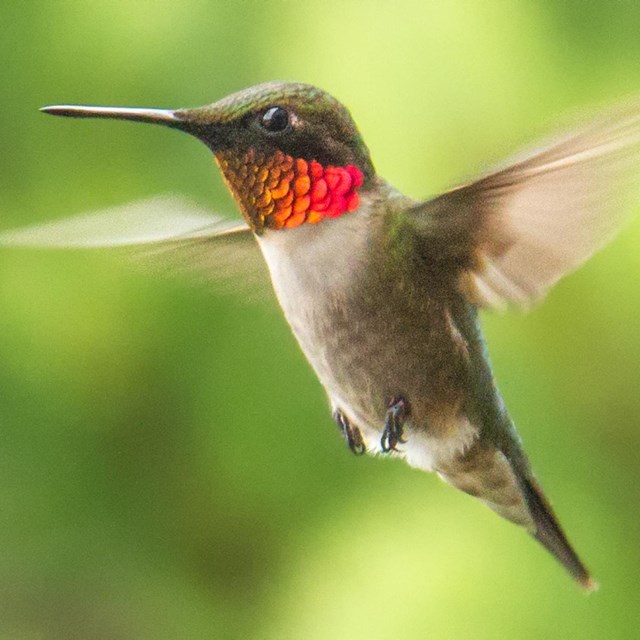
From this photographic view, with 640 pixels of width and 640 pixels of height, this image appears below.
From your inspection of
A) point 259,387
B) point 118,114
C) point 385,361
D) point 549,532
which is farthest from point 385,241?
point 259,387

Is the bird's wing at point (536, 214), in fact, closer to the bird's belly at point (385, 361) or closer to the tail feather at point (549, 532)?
the bird's belly at point (385, 361)

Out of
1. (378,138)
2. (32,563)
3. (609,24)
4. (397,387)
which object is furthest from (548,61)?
(32,563)

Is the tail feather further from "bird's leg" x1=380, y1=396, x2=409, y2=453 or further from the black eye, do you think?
the black eye

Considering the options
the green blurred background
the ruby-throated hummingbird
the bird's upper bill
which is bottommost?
the green blurred background

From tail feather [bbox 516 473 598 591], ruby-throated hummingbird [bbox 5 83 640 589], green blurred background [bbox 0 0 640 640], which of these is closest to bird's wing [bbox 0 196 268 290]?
ruby-throated hummingbird [bbox 5 83 640 589]

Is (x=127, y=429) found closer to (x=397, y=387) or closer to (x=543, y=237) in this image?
(x=397, y=387)
